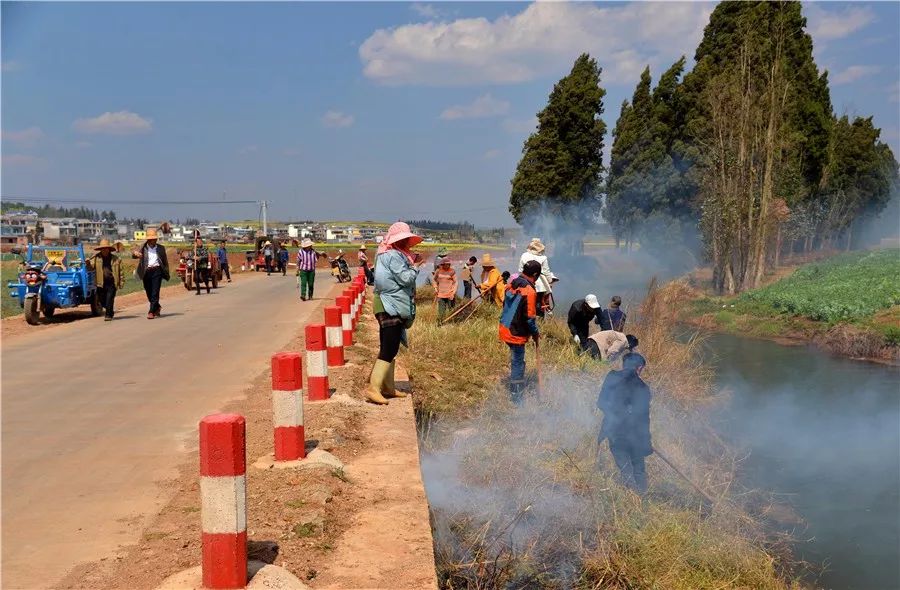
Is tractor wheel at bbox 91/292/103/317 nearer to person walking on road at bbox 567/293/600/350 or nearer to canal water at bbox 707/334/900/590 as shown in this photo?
person walking on road at bbox 567/293/600/350

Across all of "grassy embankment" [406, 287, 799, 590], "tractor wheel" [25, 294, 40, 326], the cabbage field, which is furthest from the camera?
the cabbage field

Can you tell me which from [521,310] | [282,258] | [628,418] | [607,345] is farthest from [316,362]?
[282,258]

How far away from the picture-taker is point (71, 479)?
5699mm

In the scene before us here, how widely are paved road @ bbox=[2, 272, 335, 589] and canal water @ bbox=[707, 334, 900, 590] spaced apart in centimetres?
709

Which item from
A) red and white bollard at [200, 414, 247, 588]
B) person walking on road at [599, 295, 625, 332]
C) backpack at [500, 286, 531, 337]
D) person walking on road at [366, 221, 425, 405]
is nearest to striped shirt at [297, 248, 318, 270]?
person walking on road at [599, 295, 625, 332]

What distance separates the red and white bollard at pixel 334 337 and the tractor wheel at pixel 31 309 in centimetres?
857

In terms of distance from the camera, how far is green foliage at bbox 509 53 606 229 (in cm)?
4341

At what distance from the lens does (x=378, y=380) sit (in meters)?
7.75

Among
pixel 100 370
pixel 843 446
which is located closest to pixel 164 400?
pixel 100 370

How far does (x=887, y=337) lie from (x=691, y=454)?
1433 centimetres

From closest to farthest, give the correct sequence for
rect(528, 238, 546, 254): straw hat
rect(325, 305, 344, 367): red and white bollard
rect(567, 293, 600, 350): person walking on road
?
1. rect(325, 305, 344, 367): red and white bollard
2. rect(528, 238, 546, 254): straw hat
3. rect(567, 293, 600, 350): person walking on road

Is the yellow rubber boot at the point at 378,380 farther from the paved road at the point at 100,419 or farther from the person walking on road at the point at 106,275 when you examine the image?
the person walking on road at the point at 106,275

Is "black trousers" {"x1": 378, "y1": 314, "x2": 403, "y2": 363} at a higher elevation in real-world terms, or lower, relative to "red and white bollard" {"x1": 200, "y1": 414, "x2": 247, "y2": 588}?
higher

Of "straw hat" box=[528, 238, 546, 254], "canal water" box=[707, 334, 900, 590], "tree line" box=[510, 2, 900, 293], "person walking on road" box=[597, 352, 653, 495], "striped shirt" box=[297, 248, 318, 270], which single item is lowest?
"canal water" box=[707, 334, 900, 590]
